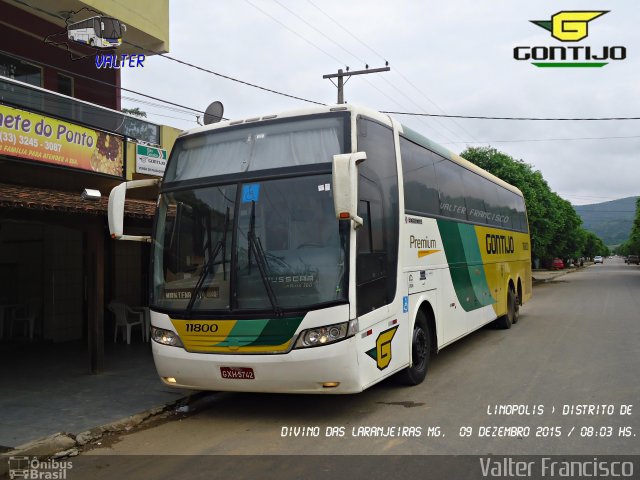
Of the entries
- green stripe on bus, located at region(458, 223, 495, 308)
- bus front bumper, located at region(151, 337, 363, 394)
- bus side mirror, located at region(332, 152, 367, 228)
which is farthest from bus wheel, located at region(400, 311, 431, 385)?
bus side mirror, located at region(332, 152, 367, 228)

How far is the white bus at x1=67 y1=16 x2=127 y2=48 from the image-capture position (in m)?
12.4

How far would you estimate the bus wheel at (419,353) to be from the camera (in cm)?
743

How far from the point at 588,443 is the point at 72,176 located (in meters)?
10.5

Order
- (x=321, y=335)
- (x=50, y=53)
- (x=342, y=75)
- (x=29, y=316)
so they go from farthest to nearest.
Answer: (x=342, y=75), (x=50, y=53), (x=29, y=316), (x=321, y=335)

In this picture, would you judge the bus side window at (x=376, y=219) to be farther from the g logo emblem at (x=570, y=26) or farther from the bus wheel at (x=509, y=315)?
the g logo emblem at (x=570, y=26)

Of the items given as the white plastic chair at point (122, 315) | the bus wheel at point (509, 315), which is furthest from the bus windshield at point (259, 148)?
the bus wheel at point (509, 315)

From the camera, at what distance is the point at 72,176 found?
37.7ft

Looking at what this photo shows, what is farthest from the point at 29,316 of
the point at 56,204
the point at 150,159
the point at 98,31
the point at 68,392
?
the point at 98,31

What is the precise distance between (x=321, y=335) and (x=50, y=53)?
11.3 metres

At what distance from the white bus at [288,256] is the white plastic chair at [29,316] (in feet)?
23.3

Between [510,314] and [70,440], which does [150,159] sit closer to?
[70,440]

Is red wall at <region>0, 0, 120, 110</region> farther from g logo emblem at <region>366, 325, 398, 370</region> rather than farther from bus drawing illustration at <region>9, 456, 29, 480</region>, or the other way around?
g logo emblem at <region>366, 325, 398, 370</region>

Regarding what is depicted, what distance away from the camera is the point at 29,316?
12406 mm

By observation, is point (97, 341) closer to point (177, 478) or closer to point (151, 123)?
point (177, 478)
